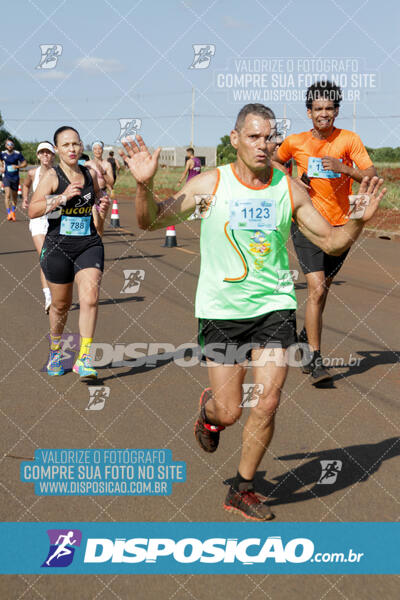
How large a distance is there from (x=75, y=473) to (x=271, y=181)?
2078 mm

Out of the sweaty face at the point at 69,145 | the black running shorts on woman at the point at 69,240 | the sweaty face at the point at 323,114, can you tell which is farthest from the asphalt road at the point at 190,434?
the sweaty face at the point at 323,114

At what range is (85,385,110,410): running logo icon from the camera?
5.88m

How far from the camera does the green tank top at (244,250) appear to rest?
402 cm

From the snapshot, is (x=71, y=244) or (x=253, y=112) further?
(x=71, y=244)

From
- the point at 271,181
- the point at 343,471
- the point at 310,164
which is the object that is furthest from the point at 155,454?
the point at 310,164

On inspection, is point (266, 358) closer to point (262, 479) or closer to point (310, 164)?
point (262, 479)

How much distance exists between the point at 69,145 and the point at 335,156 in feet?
7.54

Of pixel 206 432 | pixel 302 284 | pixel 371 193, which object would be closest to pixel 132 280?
pixel 302 284

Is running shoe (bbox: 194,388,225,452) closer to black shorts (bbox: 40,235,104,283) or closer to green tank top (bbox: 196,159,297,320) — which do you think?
green tank top (bbox: 196,159,297,320)

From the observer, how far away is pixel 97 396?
20.2 ft

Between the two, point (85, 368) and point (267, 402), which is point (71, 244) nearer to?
point (85, 368)

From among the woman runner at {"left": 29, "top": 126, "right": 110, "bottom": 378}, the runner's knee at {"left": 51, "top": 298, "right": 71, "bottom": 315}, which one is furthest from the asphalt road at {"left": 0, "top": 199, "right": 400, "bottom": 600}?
the runner's knee at {"left": 51, "top": 298, "right": 71, "bottom": 315}

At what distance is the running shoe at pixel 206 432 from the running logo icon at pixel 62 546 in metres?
1.01

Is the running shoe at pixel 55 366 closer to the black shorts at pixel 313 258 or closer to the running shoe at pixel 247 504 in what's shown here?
the black shorts at pixel 313 258
